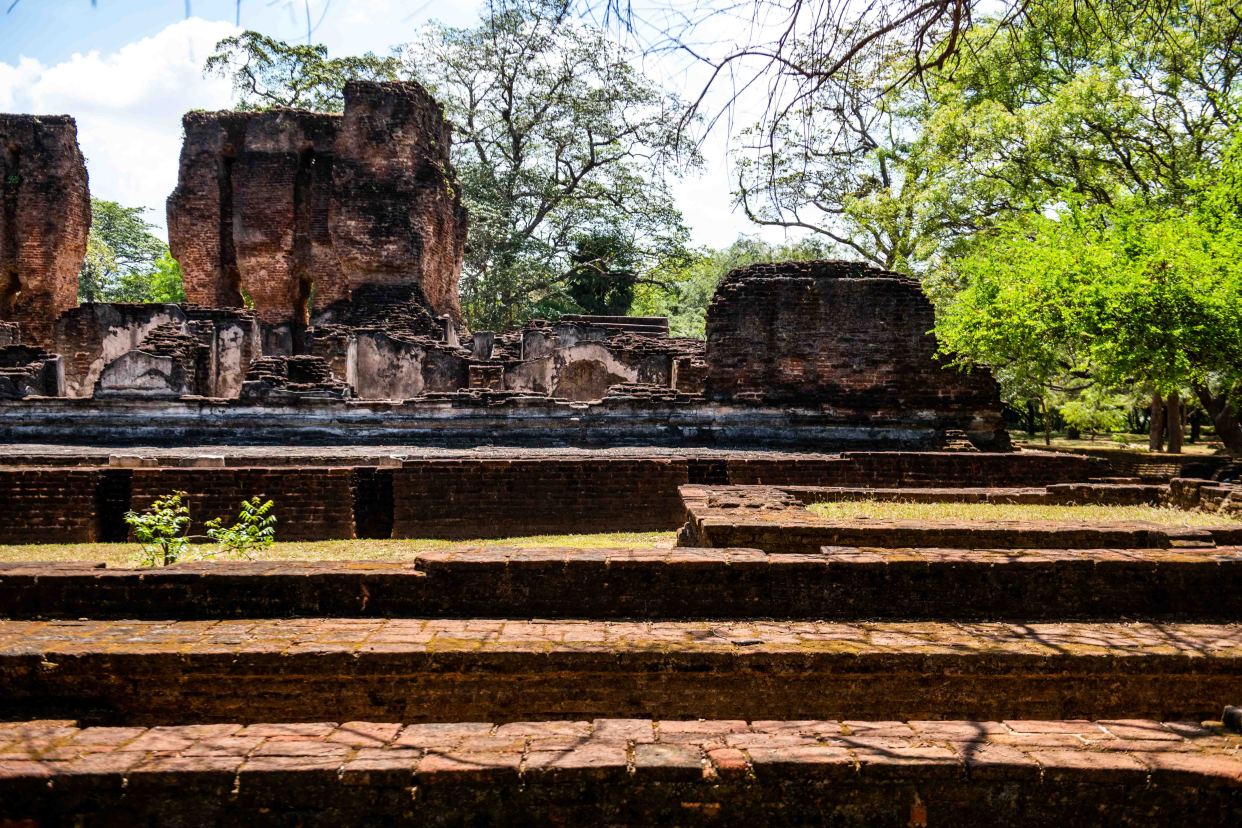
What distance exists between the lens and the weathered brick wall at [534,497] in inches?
309

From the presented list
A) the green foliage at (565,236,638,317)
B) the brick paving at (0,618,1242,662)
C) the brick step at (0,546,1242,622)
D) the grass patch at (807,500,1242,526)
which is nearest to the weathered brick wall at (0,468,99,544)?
the brick step at (0,546,1242,622)

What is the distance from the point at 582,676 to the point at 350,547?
4438 millimetres

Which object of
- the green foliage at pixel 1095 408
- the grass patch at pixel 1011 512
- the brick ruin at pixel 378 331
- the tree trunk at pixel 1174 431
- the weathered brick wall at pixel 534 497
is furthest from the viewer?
the green foliage at pixel 1095 408

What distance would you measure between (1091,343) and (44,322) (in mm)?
21813

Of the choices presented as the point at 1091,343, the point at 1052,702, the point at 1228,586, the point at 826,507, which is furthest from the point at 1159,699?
the point at 1091,343

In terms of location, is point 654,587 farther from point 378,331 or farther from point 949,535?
point 378,331

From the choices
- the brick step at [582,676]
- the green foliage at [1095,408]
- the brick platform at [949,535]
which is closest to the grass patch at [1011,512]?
the brick platform at [949,535]

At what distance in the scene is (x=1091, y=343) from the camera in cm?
972

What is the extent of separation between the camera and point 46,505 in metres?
7.48

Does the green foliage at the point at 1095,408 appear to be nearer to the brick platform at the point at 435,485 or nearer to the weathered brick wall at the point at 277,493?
the brick platform at the point at 435,485

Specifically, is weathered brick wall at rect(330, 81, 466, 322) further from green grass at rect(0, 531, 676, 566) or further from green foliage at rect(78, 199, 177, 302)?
green foliage at rect(78, 199, 177, 302)

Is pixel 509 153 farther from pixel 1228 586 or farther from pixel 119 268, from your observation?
pixel 1228 586

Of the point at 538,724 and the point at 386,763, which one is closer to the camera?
the point at 386,763

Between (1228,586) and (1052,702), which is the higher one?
(1228,586)
